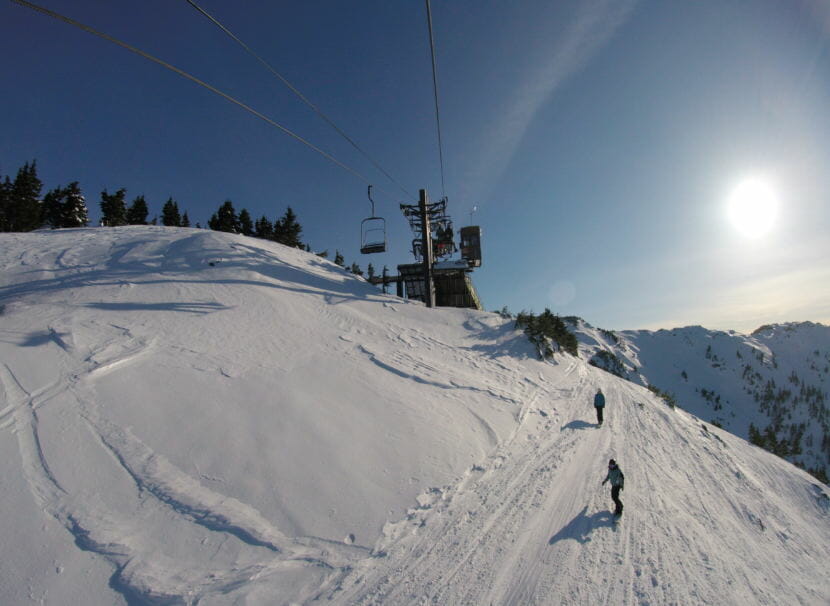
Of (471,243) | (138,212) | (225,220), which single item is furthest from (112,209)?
(471,243)

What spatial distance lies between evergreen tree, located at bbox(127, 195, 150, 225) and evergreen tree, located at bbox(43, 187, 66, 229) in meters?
7.52

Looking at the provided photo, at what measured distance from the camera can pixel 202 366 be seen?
7.93 meters

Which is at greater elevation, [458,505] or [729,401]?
[458,505]

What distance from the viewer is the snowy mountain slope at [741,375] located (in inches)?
3947

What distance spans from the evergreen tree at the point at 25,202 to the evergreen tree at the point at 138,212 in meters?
9.51

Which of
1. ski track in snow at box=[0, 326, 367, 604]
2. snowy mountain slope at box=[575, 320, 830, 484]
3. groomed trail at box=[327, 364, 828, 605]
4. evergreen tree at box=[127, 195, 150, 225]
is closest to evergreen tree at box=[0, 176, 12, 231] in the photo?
evergreen tree at box=[127, 195, 150, 225]

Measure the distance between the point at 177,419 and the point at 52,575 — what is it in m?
2.70

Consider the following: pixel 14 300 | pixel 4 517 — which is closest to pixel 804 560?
pixel 4 517

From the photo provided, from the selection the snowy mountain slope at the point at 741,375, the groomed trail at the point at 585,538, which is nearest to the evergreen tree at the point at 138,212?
the groomed trail at the point at 585,538

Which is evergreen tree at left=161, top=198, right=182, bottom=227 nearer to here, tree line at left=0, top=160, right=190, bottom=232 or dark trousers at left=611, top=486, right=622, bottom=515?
tree line at left=0, top=160, right=190, bottom=232

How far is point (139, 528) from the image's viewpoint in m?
4.25

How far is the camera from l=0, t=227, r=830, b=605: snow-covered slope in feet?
13.3

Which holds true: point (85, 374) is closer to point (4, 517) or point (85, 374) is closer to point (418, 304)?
point (4, 517)

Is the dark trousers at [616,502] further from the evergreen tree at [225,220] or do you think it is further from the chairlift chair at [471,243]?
the evergreen tree at [225,220]
